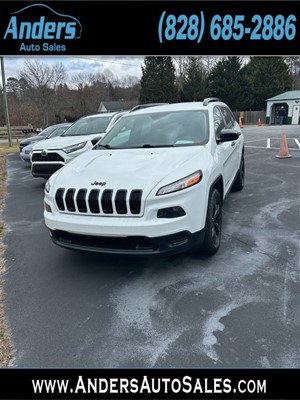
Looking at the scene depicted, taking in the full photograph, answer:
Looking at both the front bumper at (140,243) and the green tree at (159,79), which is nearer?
the front bumper at (140,243)

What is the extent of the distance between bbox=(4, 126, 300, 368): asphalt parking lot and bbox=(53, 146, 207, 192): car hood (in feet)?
3.45

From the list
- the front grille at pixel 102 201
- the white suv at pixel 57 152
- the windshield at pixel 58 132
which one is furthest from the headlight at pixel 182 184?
the windshield at pixel 58 132

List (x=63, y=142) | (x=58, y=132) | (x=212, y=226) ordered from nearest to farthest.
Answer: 1. (x=212, y=226)
2. (x=63, y=142)
3. (x=58, y=132)

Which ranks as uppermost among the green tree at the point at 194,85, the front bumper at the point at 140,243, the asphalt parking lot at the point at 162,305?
the green tree at the point at 194,85

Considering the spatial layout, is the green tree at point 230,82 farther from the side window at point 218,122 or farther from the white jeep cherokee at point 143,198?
the white jeep cherokee at point 143,198

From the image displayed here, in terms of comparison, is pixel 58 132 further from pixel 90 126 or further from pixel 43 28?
pixel 43 28

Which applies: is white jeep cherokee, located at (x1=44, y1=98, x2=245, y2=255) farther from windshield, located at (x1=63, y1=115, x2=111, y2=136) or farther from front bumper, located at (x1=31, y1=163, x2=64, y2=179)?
windshield, located at (x1=63, y1=115, x2=111, y2=136)

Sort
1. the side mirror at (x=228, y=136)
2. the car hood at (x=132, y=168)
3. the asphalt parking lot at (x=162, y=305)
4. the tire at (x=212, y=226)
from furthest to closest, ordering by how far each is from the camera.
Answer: the side mirror at (x=228, y=136) < the tire at (x=212, y=226) < the car hood at (x=132, y=168) < the asphalt parking lot at (x=162, y=305)

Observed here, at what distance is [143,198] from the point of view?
290 centimetres

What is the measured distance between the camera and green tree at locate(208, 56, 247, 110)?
4078 cm

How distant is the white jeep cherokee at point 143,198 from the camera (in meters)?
2.94

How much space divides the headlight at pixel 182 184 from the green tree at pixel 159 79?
131ft

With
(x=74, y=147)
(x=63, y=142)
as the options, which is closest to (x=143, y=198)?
(x=74, y=147)

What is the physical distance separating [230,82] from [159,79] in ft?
30.6
